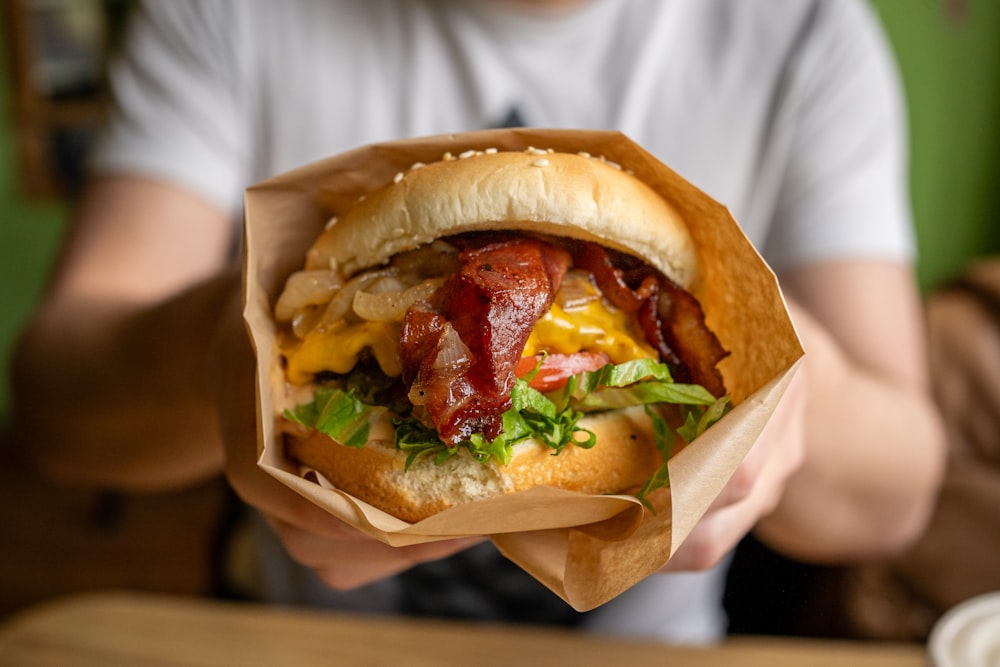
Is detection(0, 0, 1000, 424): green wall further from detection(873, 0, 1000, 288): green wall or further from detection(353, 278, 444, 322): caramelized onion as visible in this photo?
detection(353, 278, 444, 322): caramelized onion

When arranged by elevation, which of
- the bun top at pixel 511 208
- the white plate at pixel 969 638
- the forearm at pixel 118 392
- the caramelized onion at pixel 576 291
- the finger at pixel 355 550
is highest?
the bun top at pixel 511 208

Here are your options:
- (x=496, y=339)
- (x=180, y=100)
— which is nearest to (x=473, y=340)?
(x=496, y=339)

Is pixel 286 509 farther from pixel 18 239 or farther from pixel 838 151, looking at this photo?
pixel 18 239

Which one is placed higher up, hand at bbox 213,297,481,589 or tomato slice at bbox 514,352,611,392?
tomato slice at bbox 514,352,611,392

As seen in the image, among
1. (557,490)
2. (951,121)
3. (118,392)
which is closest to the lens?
(557,490)

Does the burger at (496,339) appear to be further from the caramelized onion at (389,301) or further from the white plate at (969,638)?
the white plate at (969,638)

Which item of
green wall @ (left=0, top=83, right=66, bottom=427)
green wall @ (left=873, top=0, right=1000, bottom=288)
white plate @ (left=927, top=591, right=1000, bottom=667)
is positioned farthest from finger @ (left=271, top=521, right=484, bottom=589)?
green wall @ (left=0, top=83, right=66, bottom=427)

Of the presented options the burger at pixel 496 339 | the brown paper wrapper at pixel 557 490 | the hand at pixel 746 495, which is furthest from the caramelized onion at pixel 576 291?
the hand at pixel 746 495
